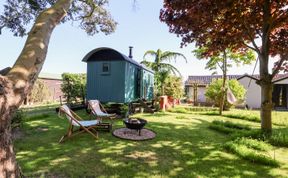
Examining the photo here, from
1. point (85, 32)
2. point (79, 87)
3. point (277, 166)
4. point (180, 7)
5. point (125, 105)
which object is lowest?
point (277, 166)

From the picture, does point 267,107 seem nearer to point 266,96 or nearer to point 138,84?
point 266,96

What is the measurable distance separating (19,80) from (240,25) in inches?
265

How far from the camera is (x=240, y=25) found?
6.68 metres

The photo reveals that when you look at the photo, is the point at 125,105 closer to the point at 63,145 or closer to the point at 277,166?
the point at 63,145

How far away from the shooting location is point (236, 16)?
20.8 ft

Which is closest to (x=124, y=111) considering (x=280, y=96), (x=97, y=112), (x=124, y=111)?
(x=124, y=111)

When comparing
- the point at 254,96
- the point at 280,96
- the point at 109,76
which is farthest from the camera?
the point at 254,96

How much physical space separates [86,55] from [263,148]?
348 inches

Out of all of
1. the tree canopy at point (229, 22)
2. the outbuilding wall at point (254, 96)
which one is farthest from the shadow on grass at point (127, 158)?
the outbuilding wall at point (254, 96)

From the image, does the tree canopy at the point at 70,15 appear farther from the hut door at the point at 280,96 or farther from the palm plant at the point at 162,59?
the hut door at the point at 280,96

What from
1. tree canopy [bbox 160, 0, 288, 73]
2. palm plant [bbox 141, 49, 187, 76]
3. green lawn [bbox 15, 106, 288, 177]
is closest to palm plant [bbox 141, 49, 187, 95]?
palm plant [bbox 141, 49, 187, 76]

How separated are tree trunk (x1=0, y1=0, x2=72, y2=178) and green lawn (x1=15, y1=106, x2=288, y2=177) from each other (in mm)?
1199

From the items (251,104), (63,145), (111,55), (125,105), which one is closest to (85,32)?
(111,55)

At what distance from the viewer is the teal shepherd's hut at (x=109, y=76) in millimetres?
10117
